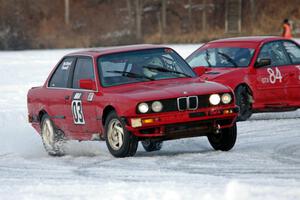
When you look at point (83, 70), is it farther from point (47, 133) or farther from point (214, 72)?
point (214, 72)

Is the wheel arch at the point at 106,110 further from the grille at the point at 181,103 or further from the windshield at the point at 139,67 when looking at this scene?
the grille at the point at 181,103

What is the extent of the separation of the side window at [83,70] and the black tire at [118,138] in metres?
1.06

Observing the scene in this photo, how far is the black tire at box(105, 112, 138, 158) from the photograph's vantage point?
11484 millimetres

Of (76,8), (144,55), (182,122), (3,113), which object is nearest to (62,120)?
(144,55)

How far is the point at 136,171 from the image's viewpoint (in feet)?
33.8

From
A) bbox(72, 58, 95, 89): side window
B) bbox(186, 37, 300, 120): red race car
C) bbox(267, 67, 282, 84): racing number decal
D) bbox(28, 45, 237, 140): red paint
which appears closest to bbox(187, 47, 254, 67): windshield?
bbox(186, 37, 300, 120): red race car

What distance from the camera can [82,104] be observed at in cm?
1254

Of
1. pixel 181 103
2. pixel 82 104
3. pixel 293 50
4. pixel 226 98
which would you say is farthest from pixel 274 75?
pixel 181 103

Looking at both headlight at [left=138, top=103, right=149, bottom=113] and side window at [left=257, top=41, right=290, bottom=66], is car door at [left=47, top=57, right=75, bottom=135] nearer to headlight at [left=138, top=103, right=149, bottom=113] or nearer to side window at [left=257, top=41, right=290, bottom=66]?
headlight at [left=138, top=103, right=149, bottom=113]

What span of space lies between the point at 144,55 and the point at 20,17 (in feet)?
197

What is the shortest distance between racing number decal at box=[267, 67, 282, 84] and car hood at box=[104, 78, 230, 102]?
4.70 metres

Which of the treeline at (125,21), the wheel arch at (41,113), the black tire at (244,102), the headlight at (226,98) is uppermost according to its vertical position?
the headlight at (226,98)

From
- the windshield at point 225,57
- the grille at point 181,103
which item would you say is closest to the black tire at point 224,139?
the grille at point 181,103

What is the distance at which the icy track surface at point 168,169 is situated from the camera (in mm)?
8422
